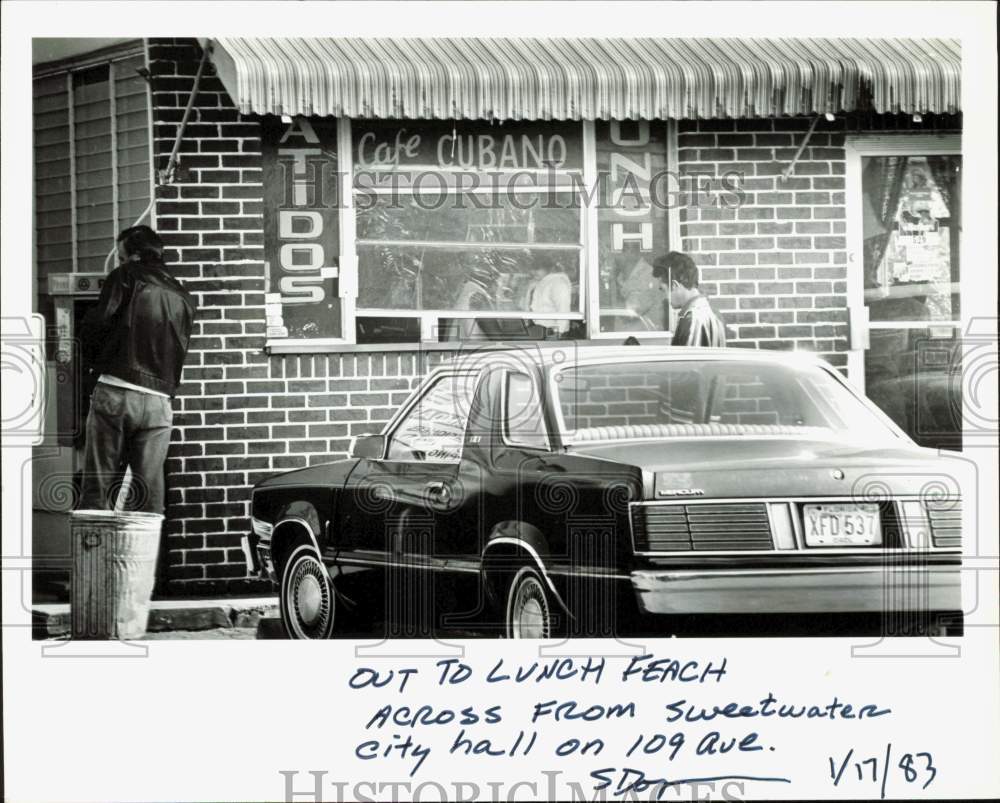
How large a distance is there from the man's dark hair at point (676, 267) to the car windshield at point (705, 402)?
1.12 feet

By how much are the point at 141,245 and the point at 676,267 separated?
6.78 feet

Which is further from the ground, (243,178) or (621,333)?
(243,178)

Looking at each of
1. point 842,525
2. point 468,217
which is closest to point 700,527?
point 842,525

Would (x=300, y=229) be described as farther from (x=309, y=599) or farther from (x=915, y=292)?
(x=915, y=292)

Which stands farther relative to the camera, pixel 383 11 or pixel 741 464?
pixel 383 11

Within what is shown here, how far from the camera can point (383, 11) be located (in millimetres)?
4902

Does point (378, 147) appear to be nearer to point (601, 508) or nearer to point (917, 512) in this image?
point (601, 508)

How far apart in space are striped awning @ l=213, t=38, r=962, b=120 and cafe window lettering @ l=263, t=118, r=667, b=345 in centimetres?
8

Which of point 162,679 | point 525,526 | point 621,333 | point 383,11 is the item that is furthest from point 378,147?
point 162,679

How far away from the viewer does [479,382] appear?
16.1ft

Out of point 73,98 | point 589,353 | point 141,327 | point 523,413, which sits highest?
point 73,98

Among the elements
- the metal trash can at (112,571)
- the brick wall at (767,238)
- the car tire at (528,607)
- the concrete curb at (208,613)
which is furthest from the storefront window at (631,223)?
the metal trash can at (112,571)

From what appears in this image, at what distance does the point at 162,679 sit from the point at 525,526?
1486 mm

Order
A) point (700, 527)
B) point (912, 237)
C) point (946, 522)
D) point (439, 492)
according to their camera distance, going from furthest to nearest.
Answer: point (912, 237) → point (439, 492) → point (946, 522) → point (700, 527)
